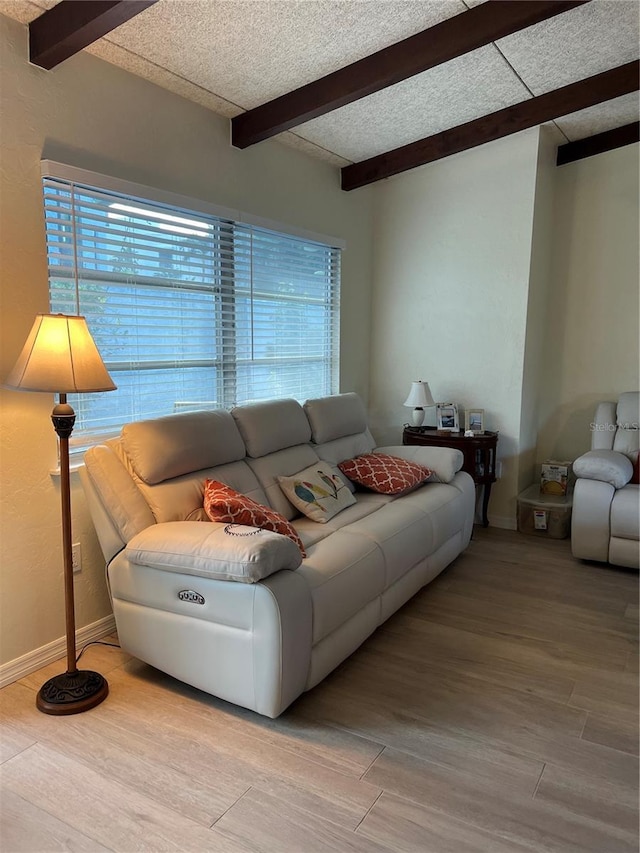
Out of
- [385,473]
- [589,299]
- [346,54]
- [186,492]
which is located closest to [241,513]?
[186,492]

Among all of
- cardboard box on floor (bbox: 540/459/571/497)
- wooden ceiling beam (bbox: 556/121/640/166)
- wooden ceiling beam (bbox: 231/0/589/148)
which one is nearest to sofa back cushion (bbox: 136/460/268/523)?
wooden ceiling beam (bbox: 231/0/589/148)

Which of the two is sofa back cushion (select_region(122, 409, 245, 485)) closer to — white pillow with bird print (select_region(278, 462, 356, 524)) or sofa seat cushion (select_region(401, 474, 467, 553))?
white pillow with bird print (select_region(278, 462, 356, 524))

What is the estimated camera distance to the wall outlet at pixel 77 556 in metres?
2.62

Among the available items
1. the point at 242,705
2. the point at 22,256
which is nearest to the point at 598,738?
the point at 242,705

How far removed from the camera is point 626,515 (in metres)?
3.39

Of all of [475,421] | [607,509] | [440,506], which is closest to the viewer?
[440,506]

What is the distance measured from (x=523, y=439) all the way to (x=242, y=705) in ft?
9.44

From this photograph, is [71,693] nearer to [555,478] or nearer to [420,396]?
[420,396]

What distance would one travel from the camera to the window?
259 cm

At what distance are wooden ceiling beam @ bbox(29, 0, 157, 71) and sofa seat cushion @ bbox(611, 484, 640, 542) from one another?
3.24 meters

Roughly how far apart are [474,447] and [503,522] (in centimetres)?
68

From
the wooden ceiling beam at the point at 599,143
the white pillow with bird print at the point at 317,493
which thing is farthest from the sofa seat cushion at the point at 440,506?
the wooden ceiling beam at the point at 599,143

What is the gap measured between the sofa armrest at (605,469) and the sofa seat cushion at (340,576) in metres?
1.66

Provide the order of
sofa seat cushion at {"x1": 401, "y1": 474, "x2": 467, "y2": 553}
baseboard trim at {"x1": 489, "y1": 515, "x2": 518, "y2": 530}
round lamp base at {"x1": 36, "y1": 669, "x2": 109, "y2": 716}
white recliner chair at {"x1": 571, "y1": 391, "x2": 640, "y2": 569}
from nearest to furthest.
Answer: round lamp base at {"x1": 36, "y1": 669, "x2": 109, "y2": 716} → sofa seat cushion at {"x1": 401, "y1": 474, "x2": 467, "y2": 553} → white recliner chair at {"x1": 571, "y1": 391, "x2": 640, "y2": 569} → baseboard trim at {"x1": 489, "y1": 515, "x2": 518, "y2": 530}
